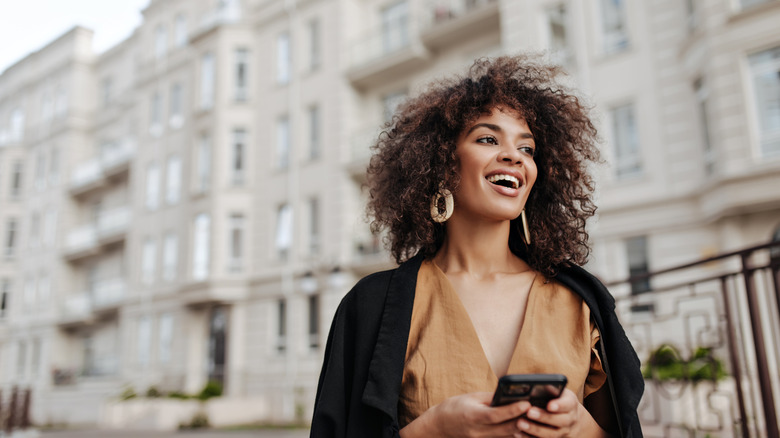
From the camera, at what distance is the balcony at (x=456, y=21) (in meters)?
16.5

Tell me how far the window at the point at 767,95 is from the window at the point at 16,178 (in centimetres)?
3532

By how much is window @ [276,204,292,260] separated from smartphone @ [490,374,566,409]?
60.2ft

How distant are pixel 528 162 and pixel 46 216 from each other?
34321 mm

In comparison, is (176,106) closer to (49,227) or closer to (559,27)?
(49,227)

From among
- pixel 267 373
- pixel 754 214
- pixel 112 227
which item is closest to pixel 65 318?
pixel 112 227

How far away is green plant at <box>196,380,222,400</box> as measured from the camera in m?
18.9

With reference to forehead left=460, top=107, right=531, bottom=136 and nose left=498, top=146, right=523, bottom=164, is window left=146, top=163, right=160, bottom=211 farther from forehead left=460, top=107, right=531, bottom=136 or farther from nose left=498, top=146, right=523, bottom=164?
nose left=498, top=146, right=523, bottom=164

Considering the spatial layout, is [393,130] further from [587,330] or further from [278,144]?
[278,144]

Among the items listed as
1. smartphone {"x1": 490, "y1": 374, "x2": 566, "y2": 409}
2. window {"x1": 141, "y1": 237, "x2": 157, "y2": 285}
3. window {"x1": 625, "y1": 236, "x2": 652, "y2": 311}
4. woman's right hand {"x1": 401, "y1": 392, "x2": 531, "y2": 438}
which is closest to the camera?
smartphone {"x1": 490, "y1": 374, "x2": 566, "y2": 409}

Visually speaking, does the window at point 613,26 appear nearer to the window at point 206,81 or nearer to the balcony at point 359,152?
the balcony at point 359,152

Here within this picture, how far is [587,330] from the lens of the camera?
1949 millimetres

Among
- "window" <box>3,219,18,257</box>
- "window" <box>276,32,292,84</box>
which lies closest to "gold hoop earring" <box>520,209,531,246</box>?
"window" <box>276,32,292,84</box>

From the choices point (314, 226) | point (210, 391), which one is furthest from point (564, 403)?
point (210, 391)

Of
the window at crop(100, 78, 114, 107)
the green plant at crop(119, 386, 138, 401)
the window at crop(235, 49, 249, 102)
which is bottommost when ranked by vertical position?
the green plant at crop(119, 386, 138, 401)
